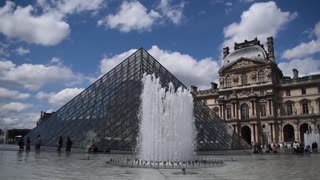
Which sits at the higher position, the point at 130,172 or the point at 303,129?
the point at 303,129

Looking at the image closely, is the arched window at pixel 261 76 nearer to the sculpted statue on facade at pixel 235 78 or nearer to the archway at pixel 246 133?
the sculpted statue on facade at pixel 235 78

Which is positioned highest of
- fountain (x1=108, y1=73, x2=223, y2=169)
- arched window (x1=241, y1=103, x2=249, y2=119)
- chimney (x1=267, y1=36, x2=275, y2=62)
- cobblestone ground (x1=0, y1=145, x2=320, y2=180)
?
chimney (x1=267, y1=36, x2=275, y2=62)

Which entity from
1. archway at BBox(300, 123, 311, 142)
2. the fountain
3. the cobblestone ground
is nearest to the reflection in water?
the cobblestone ground

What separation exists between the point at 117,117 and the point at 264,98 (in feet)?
120

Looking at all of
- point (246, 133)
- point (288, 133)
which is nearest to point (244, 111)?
point (246, 133)

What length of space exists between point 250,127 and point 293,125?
6413mm

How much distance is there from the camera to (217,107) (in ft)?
194

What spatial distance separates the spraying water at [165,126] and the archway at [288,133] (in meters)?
39.2

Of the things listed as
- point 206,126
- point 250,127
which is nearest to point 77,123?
point 206,126

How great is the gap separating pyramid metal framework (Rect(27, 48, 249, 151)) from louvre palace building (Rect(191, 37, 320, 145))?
2650cm

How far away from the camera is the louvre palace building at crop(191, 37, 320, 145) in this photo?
5031 centimetres

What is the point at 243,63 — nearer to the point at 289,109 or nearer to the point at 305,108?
the point at 289,109

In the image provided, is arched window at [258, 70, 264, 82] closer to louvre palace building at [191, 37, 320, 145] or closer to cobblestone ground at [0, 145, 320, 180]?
louvre palace building at [191, 37, 320, 145]

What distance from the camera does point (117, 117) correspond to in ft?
71.8
